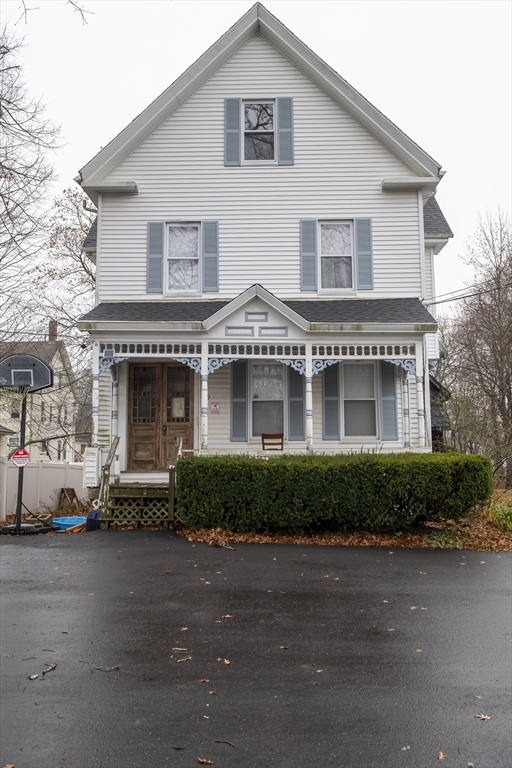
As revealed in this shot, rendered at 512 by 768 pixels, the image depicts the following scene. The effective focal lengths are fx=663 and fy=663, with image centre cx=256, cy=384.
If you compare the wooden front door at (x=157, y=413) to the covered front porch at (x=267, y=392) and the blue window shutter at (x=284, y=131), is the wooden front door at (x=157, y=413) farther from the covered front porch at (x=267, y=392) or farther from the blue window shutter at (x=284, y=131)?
the blue window shutter at (x=284, y=131)

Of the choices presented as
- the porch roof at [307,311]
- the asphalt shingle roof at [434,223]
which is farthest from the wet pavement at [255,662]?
the asphalt shingle roof at [434,223]

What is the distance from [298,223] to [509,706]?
38.6 feet

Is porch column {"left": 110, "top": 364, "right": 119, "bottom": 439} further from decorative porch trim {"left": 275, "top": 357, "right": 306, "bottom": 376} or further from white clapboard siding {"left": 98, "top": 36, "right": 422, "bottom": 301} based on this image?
decorative porch trim {"left": 275, "top": 357, "right": 306, "bottom": 376}

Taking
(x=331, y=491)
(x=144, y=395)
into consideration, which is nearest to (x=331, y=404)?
(x=331, y=491)

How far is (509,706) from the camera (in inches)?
181

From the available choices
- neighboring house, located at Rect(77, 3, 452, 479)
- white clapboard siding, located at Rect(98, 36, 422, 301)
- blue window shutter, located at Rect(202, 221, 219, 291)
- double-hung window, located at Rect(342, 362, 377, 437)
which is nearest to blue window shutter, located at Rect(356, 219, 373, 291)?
neighboring house, located at Rect(77, 3, 452, 479)

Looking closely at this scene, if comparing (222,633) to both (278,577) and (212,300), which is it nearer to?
(278,577)

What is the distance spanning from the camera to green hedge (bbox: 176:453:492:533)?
10.7 m

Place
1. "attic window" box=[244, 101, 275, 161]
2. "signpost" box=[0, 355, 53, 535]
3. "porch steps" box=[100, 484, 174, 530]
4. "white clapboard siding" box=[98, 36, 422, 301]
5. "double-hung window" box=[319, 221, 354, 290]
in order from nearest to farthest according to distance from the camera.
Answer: "porch steps" box=[100, 484, 174, 530]
"signpost" box=[0, 355, 53, 535]
"white clapboard siding" box=[98, 36, 422, 301]
"double-hung window" box=[319, 221, 354, 290]
"attic window" box=[244, 101, 275, 161]

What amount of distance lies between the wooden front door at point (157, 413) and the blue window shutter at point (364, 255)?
433 centimetres

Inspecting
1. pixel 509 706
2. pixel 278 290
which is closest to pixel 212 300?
pixel 278 290

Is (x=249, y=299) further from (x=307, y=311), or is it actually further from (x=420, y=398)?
(x=420, y=398)

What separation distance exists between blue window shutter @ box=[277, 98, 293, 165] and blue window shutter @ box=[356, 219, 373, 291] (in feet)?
7.16

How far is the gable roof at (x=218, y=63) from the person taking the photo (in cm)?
1462
